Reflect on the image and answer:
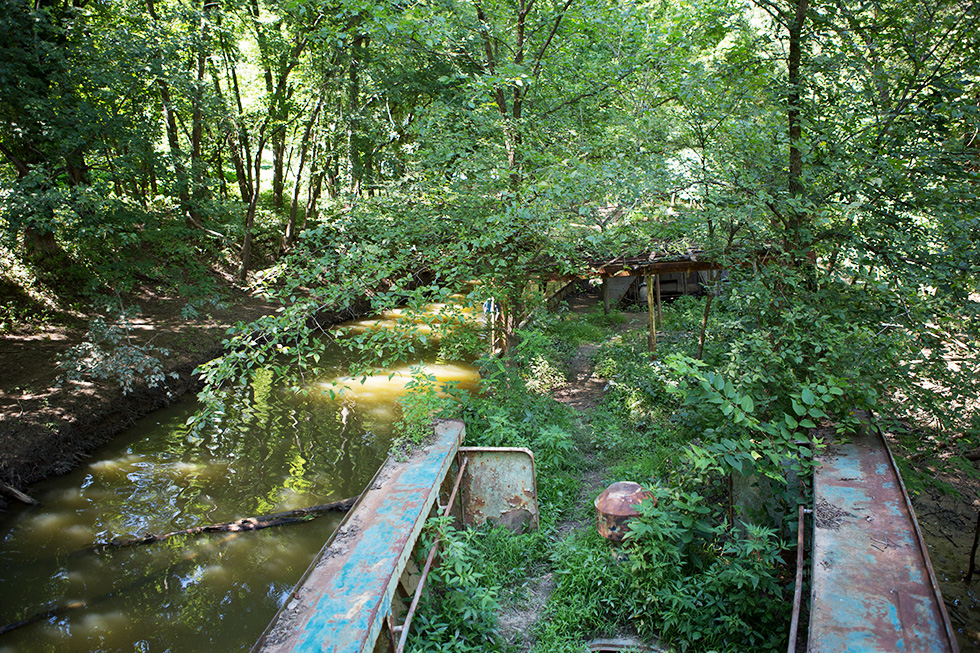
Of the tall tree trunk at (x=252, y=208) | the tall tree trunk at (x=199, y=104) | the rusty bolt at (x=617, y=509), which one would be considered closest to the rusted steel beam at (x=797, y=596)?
the rusty bolt at (x=617, y=509)

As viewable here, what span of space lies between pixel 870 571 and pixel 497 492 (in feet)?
10.5

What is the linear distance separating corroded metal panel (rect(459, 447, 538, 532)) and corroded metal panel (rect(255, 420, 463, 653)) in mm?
543

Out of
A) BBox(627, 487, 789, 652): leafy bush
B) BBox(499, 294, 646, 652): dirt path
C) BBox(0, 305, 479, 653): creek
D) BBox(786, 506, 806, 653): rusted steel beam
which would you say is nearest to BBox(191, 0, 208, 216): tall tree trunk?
BBox(0, 305, 479, 653): creek

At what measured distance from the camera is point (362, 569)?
3.45m

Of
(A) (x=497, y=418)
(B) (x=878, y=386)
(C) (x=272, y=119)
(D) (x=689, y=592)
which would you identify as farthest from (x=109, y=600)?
(C) (x=272, y=119)

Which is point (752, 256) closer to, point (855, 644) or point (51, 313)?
point (855, 644)

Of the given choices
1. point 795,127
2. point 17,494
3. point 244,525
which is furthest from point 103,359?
point 795,127

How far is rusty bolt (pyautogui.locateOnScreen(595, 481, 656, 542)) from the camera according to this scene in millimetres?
4680

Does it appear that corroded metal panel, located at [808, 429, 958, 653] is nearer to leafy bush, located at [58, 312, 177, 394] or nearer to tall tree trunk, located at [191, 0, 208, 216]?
leafy bush, located at [58, 312, 177, 394]

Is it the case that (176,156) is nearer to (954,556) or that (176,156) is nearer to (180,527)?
(180,527)

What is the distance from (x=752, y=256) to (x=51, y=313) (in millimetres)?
13314

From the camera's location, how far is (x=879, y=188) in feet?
15.4

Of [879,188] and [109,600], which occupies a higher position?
[879,188]

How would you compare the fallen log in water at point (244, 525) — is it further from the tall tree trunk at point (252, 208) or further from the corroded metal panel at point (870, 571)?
the tall tree trunk at point (252, 208)
